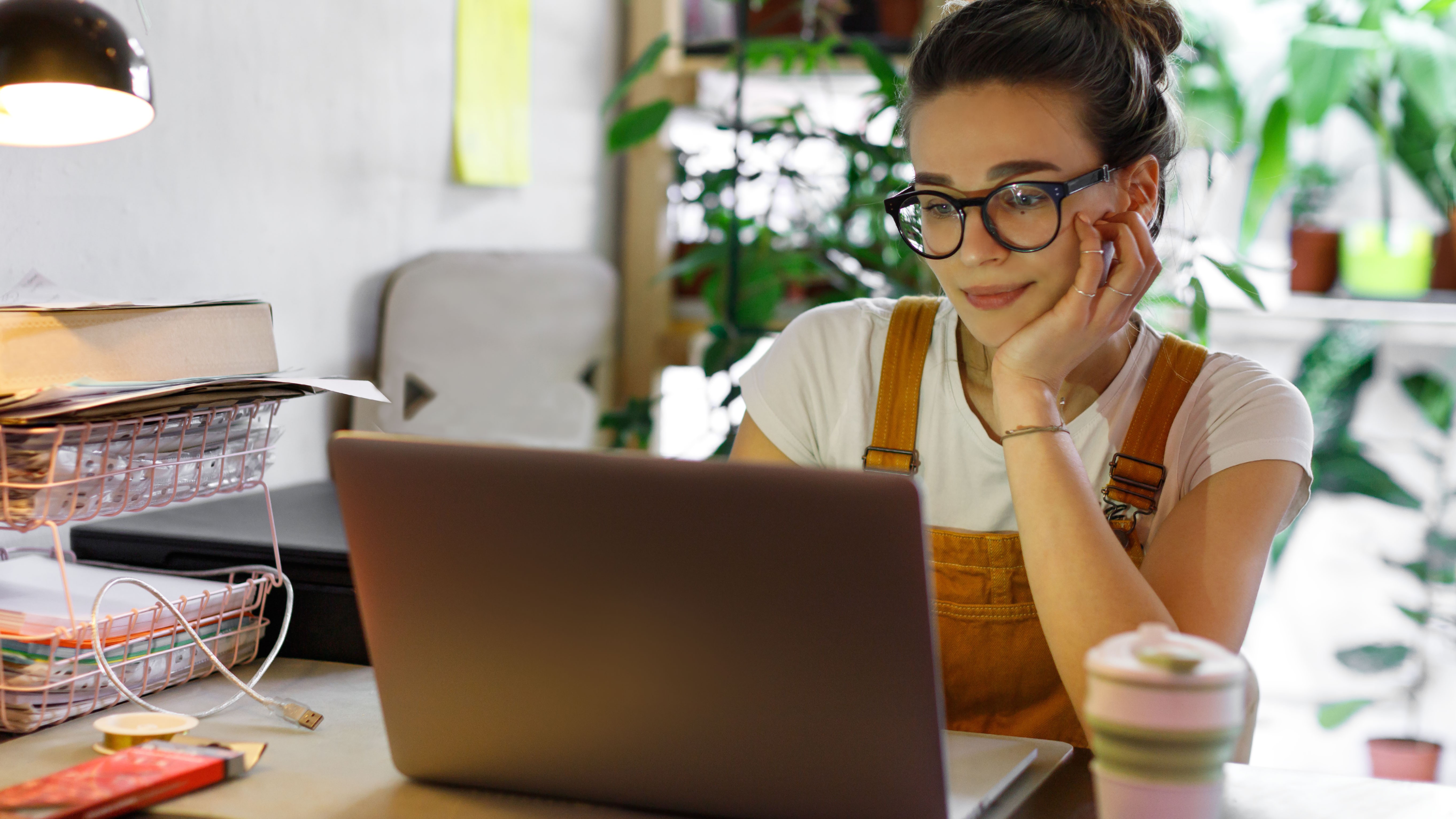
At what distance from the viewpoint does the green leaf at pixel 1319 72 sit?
181cm

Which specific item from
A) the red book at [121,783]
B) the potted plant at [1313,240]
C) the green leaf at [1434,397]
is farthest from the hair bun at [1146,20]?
the green leaf at [1434,397]

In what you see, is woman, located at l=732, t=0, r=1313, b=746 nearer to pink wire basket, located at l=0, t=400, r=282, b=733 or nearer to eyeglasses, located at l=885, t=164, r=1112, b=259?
eyeglasses, located at l=885, t=164, r=1112, b=259

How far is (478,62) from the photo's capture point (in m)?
1.86

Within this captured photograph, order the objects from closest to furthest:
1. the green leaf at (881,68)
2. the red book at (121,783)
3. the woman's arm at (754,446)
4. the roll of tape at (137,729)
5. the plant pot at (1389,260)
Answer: the red book at (121,783) → the roll of tape at (137,729) → the woman's arm at (754,446) → the green leaf at (881,68) → the plant pot at (1389,260)

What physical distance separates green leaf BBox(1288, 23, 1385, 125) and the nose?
3.55ft

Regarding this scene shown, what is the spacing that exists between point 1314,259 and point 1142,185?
1.14m

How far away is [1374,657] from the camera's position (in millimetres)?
1995

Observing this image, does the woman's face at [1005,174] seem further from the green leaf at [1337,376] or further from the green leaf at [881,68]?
the green leaf at [1337,376]

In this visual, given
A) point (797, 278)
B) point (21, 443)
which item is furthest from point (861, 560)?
point (797, 278)

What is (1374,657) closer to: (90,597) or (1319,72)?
(1319,72)

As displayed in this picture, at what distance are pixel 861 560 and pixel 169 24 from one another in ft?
3.44

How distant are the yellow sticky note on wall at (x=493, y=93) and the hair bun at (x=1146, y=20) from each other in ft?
3.39

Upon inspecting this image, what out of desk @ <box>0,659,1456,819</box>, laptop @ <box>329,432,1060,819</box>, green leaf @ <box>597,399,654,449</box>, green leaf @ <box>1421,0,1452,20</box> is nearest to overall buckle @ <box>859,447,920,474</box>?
desk @ <box>0,659,1456,819</box>

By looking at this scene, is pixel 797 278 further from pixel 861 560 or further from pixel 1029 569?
pixel 861 560
